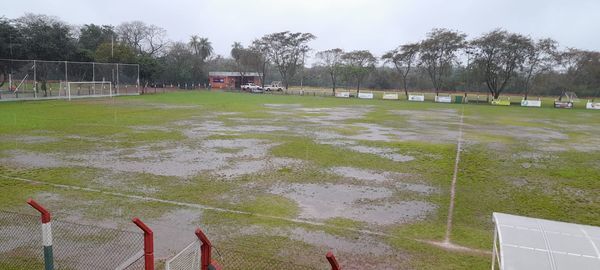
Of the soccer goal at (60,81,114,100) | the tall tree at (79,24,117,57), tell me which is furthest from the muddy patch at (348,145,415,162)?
the tall tree at (79,24,117,57)

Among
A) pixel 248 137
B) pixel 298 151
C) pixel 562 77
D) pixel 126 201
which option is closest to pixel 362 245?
pixel 126 201

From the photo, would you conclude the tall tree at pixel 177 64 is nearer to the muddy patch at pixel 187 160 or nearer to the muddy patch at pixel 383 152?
the muddy patch at pixel 187 160

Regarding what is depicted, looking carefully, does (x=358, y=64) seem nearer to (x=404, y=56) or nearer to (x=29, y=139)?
(x=404, y=56)

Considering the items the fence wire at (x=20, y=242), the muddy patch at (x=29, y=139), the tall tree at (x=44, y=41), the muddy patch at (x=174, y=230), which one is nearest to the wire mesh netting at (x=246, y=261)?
the muddy patch at (x=174, y=230)

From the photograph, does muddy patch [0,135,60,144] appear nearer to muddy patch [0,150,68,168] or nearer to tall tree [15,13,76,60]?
muddy patch [0,150,68,168]

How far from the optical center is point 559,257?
13.0 feet

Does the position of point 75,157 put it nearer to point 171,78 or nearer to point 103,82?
point 103,82

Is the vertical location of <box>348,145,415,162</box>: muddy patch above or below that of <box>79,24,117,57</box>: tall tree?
below

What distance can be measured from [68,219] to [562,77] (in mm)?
69103

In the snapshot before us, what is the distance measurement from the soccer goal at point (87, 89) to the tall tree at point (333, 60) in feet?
120

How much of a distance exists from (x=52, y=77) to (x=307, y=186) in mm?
36148

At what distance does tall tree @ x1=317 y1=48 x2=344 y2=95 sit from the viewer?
7225 cm

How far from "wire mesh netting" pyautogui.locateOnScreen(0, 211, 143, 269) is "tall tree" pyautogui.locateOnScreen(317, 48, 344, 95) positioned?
2579 inches

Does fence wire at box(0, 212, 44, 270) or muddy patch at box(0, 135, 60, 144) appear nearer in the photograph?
fence wire at box(0, 212, 44, 270)
